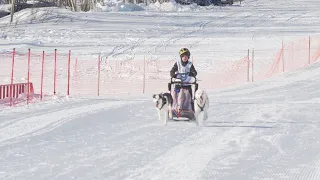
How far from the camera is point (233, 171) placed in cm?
870

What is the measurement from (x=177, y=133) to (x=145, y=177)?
14.2 feet

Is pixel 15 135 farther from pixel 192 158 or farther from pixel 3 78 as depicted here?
pixel 3 78

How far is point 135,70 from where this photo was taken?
3556 centimetres

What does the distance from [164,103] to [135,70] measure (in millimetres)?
22164

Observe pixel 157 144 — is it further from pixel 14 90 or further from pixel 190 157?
pixel 14 90

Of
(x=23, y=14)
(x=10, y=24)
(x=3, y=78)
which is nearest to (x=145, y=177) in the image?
(x=3, y=78)

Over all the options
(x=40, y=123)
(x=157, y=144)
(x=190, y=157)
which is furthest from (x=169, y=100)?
(x=190, y=157)

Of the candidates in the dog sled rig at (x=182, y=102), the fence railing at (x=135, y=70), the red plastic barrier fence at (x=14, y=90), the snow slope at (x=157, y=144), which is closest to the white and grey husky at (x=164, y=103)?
the dog sled rig at (x=182, y=102)

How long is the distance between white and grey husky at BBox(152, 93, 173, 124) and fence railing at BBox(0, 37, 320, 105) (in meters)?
15.7

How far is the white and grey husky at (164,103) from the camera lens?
13406 millimetres

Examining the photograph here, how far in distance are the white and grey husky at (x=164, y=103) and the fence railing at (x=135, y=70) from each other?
15666mm

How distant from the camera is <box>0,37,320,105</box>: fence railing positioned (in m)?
31.4

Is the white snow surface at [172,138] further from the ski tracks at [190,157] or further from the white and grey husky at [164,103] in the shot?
the white and grey husky at [164,103]

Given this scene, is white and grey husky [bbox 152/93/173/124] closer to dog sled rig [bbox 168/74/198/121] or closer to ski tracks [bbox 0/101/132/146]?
dog sled rig [bbox 168/74/198/121]
